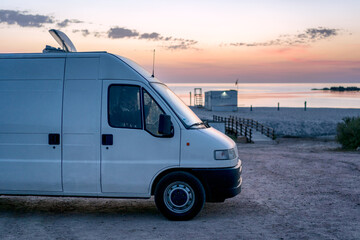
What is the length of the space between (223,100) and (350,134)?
4740 cm

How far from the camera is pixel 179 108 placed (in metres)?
6.70

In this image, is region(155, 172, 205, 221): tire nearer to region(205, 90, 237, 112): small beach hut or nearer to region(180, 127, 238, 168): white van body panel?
region(180, 127, 238, 168): white van body panel

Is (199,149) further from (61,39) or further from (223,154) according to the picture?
(61,39)

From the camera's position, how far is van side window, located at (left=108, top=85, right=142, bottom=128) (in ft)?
21.5

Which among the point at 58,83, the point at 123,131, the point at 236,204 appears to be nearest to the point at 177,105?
the point at 123,131

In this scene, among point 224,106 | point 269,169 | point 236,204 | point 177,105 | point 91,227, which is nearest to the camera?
point 91,227

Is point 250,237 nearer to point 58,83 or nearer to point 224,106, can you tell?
point 58,83

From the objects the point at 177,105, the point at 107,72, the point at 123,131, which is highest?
the point at 107,72

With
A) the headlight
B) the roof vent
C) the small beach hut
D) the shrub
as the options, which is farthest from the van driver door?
the small beach hut

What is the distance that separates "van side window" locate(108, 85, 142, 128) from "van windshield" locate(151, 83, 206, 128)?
Result: 0.36 m

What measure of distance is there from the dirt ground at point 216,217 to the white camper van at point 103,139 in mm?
435

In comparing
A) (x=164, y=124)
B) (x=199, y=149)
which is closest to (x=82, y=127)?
(x=164, y=124)

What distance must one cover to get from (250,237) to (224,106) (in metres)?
64.1

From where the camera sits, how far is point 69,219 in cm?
679
